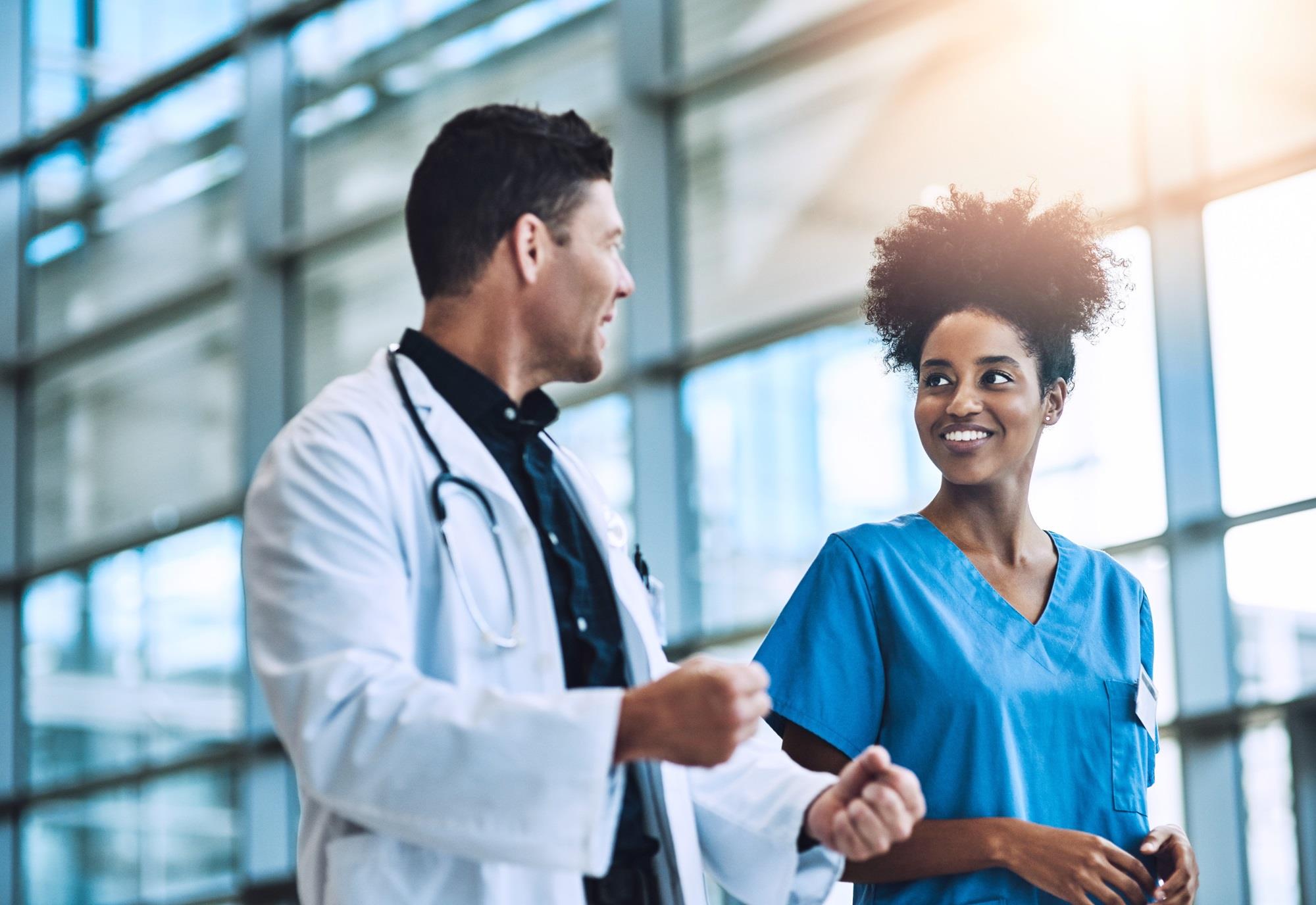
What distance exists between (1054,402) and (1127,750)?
0.43m

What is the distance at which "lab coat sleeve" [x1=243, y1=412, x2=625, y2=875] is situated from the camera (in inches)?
57.8

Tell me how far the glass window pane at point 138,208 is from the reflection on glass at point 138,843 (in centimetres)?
243

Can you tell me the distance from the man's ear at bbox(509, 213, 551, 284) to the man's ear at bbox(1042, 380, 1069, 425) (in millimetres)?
661

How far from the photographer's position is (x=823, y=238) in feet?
18.6

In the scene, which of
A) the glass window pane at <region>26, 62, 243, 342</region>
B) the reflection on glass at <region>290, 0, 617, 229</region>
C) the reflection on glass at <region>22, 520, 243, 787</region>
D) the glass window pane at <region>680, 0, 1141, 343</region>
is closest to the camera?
the glass window pane at <region>680, 0, 1141, 343</region>

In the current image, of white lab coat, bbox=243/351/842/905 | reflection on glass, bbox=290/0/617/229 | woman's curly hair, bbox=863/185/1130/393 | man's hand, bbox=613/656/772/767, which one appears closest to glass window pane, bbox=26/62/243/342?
reflection on glass, bbox=290/0/617/229

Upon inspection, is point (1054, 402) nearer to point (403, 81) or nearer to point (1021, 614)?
point (1021, 614)

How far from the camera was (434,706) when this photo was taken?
1.48m

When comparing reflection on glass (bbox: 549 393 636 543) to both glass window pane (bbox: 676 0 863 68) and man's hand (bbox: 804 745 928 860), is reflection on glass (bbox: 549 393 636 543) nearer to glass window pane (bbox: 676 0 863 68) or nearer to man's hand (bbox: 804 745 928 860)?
glass window pane (bbox: 676 0 863 68)

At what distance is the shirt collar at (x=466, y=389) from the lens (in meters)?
1.84

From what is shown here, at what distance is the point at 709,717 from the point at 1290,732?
342 cm

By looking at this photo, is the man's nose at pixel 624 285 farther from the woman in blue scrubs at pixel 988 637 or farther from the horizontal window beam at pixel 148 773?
the horizontal window beam at pixel 148 773

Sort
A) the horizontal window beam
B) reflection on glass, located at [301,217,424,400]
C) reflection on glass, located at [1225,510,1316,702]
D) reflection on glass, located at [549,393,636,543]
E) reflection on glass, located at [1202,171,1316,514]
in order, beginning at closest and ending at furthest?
1. reflection on glass, located at [1225,510,1316,702]
2. reflection on glass, located at [1202,171,1316,514]
3. reflection on glass, located at [549,393,636,543]
4. reflection on glass, located at [301,217,424,400]
5. the horizontal window beam

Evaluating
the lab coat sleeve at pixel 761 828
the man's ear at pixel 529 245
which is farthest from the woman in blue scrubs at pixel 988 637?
the man's ear at pixel 529 245
